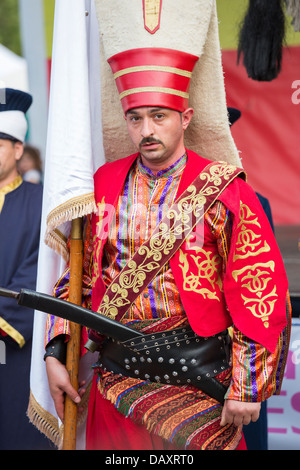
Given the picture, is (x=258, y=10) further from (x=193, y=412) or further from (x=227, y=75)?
(x=193, y=412)

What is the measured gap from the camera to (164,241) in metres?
2.26

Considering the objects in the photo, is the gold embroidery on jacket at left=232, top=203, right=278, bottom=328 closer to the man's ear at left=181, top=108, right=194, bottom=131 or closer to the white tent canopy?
the man's ear at left=181, top=108, right=194, bottom=131

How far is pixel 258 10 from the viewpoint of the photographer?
3199 millimetres

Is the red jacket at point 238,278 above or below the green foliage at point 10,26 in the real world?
below

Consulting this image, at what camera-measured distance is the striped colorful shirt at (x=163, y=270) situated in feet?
7.16

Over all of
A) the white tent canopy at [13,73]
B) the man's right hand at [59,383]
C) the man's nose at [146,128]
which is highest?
the white tent canopy at [13,73]

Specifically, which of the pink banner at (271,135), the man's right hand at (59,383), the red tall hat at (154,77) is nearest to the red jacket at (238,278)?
the red tall hat at (154,77)

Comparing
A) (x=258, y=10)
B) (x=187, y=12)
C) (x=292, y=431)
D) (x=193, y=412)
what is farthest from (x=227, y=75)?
(x=193, y=412)

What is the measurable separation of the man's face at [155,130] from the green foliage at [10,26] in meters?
8.15

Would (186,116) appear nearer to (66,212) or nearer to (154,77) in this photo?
(154,77)

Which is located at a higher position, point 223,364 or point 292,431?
point 223,364

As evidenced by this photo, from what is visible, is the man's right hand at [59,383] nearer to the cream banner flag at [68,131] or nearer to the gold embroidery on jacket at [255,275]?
the cream banner flag at [68,131]

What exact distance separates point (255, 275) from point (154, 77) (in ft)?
2.53

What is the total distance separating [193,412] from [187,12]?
141cm
